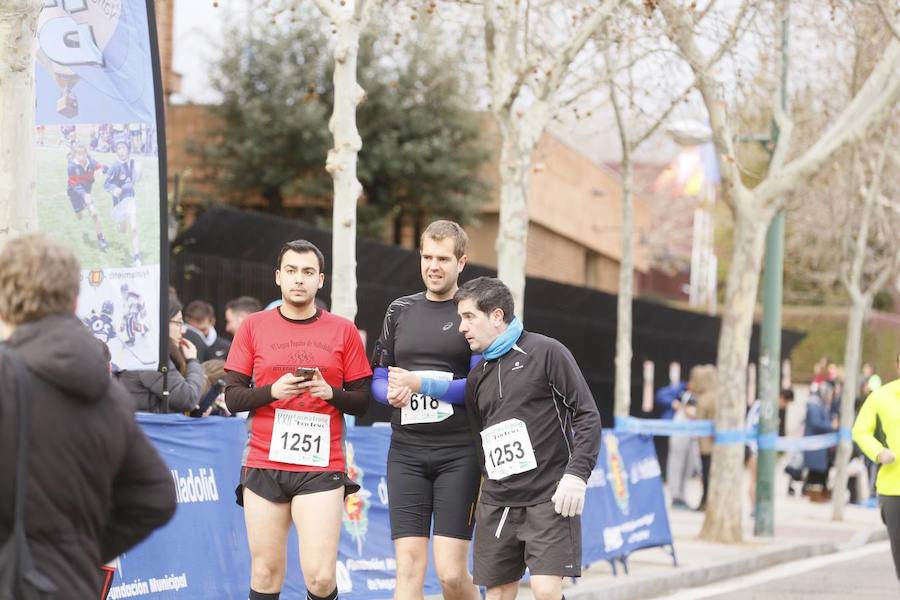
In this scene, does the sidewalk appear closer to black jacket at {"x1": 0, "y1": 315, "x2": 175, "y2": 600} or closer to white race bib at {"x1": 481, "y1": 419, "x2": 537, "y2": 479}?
white race bib at {"x1": 481, "y1": 419, "x2": 537, "y2": 479}

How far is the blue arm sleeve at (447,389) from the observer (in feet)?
22.7

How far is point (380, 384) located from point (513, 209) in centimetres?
479

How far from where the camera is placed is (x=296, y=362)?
6.83m

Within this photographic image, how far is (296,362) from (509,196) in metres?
5.15

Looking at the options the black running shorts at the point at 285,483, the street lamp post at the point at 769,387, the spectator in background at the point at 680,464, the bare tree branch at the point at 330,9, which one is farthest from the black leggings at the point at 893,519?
the spectator in background at the point at 680,464

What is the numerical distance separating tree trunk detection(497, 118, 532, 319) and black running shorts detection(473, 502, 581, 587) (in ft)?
15.5

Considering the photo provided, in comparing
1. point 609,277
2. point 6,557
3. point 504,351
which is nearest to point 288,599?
point 504,351

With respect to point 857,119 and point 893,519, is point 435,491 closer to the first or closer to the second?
point 893,519

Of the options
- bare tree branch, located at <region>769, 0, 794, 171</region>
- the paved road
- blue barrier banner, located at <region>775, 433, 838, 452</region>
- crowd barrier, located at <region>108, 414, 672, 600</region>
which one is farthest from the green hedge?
crowd barrier, located at <region>108, 414, 672, 600</region>

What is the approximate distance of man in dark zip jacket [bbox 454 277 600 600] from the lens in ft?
22.1

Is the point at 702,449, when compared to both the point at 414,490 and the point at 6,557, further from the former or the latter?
the point at 6,557

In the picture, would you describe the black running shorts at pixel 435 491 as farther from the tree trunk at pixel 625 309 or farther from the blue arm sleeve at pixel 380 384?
the tree trunk at pixel 625 309

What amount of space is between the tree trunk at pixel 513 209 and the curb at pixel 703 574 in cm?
226

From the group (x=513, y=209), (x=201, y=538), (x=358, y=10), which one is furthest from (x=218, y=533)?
(x=513, y=209)
